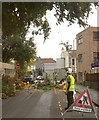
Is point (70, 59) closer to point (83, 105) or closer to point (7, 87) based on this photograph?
point (7, 87)

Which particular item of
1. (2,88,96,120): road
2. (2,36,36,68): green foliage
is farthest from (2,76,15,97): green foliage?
(2,36,36,68): green foliage

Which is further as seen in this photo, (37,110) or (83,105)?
(37,110)

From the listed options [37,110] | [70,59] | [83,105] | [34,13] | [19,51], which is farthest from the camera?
[70,59]

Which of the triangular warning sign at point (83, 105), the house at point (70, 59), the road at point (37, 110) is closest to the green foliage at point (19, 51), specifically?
the road at point (37, 110)

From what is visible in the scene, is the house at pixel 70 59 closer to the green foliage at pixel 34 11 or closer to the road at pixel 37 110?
the road at pixel 37 110

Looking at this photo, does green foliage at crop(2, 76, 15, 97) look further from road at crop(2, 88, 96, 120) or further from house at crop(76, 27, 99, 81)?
house at crop(76, 27, 99, 81)

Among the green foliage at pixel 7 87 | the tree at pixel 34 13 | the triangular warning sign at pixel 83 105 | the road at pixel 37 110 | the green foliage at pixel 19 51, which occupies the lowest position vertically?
the road at pixel 37 110

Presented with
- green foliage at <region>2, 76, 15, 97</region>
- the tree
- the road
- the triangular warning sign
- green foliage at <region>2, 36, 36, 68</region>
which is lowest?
the road

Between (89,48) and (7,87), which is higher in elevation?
(89,48)

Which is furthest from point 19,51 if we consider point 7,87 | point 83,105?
point 83,105

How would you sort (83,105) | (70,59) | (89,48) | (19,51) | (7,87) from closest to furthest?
(83,105), (7,87), (19,51), (89,48), (70,59)

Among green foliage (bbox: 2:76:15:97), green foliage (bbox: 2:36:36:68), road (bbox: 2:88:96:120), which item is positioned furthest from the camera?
green foliage (bbox: 2:36:36:68)

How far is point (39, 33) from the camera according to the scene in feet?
69.4

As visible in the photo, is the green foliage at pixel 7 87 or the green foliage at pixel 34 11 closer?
the green foliage at pixel 34 11
